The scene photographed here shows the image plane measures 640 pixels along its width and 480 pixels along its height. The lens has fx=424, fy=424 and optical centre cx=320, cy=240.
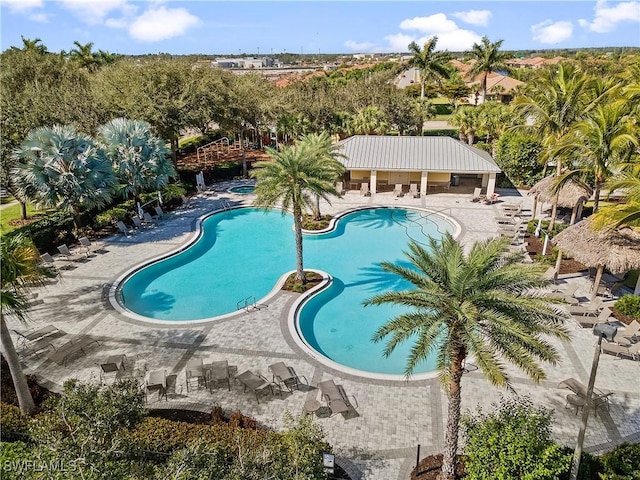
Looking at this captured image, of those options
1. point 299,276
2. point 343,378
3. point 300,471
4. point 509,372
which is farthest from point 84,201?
point 509,372

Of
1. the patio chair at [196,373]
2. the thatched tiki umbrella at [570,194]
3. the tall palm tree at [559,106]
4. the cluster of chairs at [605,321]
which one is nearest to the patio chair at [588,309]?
the cluster of chairs at [605,321]

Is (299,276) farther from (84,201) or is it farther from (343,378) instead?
(84,201)

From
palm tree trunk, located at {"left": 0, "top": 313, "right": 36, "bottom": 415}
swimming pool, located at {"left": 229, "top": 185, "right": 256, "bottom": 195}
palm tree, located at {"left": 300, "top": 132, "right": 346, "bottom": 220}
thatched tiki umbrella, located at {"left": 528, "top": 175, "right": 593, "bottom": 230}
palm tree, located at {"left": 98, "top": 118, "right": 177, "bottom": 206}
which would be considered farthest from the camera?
swimming pool, located at {"left": 229, "top": 185, "right": 256, "bottom": 195}

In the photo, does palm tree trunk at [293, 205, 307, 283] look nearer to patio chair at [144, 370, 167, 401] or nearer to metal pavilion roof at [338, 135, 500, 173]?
patio chair at [144, 370, 167, 401]

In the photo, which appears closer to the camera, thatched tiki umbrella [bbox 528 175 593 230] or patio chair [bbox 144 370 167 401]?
patio chair [bbox 144 370 167 401]

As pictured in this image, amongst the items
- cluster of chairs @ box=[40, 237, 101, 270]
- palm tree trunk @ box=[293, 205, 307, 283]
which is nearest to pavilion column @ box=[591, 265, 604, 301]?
palm tree trunk @ box=[293, 205, 307, 283]

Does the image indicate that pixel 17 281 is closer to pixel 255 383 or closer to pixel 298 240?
pixel 255 383

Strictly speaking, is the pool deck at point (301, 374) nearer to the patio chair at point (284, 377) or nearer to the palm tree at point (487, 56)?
the patio chair at point (284, 377)

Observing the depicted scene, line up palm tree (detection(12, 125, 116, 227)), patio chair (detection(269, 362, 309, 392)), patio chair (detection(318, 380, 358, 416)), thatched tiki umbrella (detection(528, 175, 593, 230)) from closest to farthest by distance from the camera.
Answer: patio chair (detection(318, 380, 358, 416)), patio chair (detection(269, 362, 309, 392)), palm tree (detection(12, 125, 116, 227)), thatched tiki umbrella (detection(528, 175, 593, 230))
